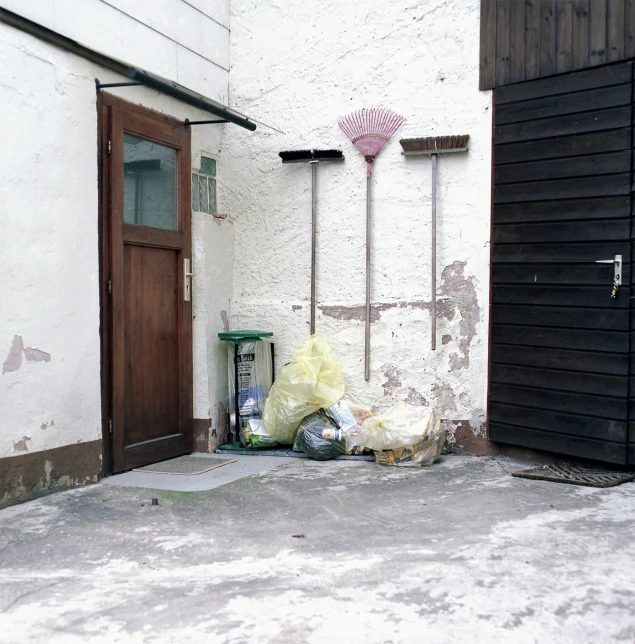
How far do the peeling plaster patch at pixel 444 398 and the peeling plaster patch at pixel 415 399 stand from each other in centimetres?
9

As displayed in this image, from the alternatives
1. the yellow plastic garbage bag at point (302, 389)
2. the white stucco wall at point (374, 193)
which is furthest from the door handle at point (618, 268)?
the yellow plastic garbage bag at point (302, 389)

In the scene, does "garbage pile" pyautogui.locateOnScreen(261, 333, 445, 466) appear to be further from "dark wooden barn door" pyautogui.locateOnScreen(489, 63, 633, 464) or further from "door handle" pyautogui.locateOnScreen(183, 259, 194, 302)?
"door handle" pyautogui.locateOnScreen(183, 259, 194, 302)

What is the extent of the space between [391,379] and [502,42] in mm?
2582

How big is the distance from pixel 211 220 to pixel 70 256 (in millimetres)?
1616

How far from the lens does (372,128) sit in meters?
6.11

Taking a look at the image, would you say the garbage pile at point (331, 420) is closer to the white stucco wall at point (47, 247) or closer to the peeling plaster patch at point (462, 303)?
the peeling plaster patch at point (462, 303)

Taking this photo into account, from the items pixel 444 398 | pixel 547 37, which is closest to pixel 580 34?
pixel 547 37

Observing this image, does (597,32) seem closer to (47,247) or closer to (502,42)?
(502,42)

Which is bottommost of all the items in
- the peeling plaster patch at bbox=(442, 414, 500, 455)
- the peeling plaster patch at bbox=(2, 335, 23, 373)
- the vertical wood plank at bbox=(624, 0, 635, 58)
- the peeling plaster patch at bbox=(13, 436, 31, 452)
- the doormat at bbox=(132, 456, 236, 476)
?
the doormat at bbox=(132, 456, 236, 476)

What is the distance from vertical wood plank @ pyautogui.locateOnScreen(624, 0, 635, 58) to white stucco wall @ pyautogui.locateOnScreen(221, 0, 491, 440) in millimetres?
1042

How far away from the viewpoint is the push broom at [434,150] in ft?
19.1

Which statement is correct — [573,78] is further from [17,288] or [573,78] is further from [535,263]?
[17,288]

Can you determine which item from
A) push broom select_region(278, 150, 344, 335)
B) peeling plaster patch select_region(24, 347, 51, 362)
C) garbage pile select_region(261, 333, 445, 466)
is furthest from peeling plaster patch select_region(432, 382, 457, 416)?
peeling plaster patch select_region(24, 347, 51, 362)

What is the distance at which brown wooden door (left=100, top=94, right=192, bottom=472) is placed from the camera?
5254 mm
